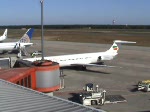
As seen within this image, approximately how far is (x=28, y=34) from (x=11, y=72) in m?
48.6

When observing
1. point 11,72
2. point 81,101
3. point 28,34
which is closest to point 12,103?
point 11,72

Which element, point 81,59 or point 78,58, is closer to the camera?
point 78,58

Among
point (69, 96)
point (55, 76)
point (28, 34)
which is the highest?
point (28, 34)

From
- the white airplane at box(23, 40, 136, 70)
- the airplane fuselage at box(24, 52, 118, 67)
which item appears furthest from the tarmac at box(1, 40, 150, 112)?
the airplane fuselage at box(24, 52, 118, 67)

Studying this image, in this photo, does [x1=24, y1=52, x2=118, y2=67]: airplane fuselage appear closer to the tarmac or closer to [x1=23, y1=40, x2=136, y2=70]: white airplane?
[x1=23, y1=40, x2=136, y2=70]: white airplane

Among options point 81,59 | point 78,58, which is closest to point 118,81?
point 81,59

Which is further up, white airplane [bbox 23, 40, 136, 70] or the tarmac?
white airplane [bbox 23, 40, 136, 70]

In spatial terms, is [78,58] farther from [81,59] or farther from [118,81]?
[118,81]

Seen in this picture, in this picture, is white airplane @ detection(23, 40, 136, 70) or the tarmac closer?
the tarmac

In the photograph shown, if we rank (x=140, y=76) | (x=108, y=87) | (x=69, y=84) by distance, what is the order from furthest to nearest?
(x=140, y=76) → (x=69, y=84) → (x=108, y=87)

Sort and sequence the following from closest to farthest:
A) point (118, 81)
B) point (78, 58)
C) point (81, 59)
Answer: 1. point (118, 81)
2. point (78, 58)
3. point (81, 59)

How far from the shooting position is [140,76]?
144 ft

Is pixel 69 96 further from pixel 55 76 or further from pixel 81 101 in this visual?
pixel 55 76

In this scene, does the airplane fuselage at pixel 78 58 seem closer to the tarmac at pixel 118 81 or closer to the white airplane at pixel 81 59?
the white airplane at pixel 81 59
